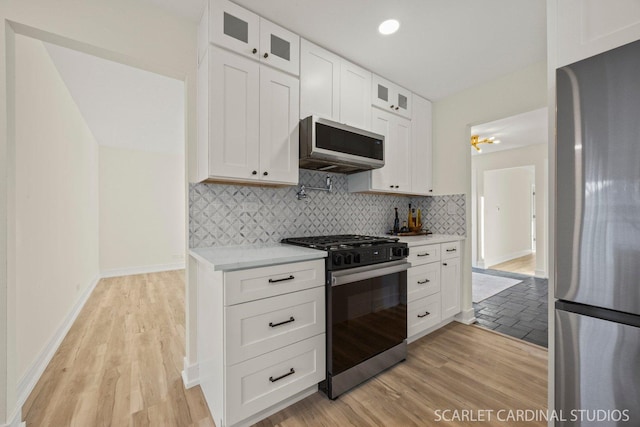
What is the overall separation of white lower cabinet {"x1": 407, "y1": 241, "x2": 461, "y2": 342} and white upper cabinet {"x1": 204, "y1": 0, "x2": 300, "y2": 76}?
6.05 feet

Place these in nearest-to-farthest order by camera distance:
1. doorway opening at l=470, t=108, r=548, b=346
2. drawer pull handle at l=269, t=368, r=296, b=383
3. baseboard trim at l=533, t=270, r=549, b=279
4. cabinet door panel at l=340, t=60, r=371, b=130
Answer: drawer pull handle at l=269, t=368, r=296, b=383 < cabinet door panel at l=340, t=60, r=371, b=130 < doorway opening at l=470, t=108, r=548, b=346 < baseboard trim at l=533, t=270, r=549, b=279

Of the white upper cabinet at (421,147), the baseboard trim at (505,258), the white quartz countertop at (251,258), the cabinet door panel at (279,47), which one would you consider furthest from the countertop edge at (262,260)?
the baseboard trim at (505,258)

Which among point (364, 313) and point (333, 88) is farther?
point (333, 88)

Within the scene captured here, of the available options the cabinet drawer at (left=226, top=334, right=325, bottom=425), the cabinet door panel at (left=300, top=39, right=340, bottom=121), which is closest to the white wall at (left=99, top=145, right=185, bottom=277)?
the cabinet door panel at (left=300, top=39, right=340, bottom=121)

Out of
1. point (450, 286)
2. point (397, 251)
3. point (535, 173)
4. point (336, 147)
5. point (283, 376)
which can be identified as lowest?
point (283, 376)

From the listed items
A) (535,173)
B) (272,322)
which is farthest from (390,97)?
(535,173)

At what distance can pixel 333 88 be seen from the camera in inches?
89.6

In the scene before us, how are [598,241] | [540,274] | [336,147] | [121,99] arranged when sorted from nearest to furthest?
1. [598,241]
2. [336,147]
3. [121,99]
4. [540,274]

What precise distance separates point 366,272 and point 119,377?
1.96 m

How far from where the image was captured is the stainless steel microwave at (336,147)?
6.47 feet

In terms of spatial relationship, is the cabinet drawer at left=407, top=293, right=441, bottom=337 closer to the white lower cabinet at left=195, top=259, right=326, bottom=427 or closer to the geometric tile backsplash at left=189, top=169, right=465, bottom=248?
the geometric tile backsplash at left=189, top=169, right=465, bottom=248

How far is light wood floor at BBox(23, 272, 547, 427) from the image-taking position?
62.2 inches

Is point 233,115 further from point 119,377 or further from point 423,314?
point 423,314

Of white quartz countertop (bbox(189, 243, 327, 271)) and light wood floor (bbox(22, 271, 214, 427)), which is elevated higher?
white quartz countertop (bbox(189, 243, 327, 271))
